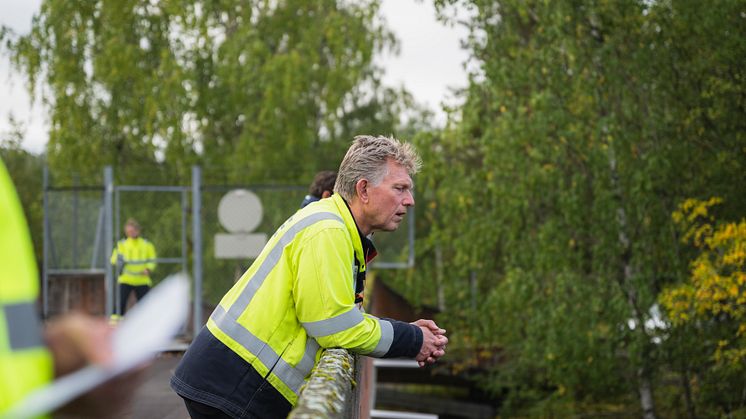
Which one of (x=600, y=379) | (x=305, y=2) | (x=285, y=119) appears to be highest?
(x=305, y=2)

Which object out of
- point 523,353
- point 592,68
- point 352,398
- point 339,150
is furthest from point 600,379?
point 339,150

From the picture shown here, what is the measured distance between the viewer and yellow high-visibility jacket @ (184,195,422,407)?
11.4 ft

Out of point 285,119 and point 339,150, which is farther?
point 339,150

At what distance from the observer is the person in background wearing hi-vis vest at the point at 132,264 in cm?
1478

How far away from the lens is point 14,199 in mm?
1488

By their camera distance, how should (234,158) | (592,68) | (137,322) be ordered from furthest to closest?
(234,158) → (592,68) → (137,322)

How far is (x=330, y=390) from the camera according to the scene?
2.99 meters

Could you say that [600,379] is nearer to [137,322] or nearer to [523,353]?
[523,353]

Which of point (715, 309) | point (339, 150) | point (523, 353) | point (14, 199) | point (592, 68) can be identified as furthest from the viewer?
point (339, 150)

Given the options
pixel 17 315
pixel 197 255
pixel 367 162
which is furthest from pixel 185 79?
pixel 17 315

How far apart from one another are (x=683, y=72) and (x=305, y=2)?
13.6m

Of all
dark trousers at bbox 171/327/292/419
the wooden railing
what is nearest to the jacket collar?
the wooden railing

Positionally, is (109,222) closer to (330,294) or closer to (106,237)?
(106,237)

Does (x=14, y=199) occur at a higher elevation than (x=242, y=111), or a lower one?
lower
